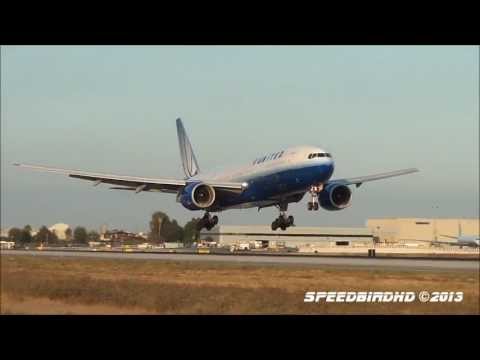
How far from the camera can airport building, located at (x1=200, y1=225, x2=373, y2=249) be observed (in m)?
72.2

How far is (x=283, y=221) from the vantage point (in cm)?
5466

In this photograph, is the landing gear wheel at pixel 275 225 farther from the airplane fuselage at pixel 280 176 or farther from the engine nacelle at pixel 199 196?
the engine nacelle at pixel 199 196

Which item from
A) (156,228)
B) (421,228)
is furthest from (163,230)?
(421,228)

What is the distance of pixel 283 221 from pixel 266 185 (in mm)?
3809

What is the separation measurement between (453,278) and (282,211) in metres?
24.8

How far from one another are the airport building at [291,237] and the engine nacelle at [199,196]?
40.5 feet

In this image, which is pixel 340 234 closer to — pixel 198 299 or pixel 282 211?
pixel 282 211

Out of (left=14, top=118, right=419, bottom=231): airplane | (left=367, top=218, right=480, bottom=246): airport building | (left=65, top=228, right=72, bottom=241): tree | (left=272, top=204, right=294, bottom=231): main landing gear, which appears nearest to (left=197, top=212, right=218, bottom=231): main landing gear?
(left=14, top=118, right=419, bottom=231): airplane

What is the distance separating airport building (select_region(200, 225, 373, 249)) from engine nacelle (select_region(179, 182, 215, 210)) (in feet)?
40.5

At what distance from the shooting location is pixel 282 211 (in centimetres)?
5541

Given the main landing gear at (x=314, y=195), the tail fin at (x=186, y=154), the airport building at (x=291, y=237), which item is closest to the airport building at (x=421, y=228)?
the airport building at (x=291, y=237)

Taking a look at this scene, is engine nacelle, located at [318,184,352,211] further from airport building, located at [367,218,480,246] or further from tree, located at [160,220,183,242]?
airport building, located at [367,218,480,246]

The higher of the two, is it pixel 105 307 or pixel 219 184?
pixel 219 184
